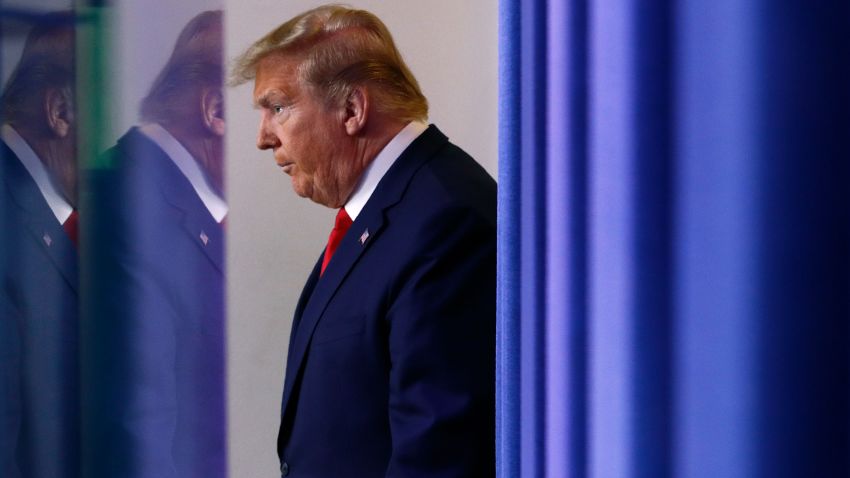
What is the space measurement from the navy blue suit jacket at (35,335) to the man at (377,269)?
0.47 meters

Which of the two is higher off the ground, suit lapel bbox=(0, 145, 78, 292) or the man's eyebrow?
the man's eyebrow

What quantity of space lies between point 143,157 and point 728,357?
151 centimetres

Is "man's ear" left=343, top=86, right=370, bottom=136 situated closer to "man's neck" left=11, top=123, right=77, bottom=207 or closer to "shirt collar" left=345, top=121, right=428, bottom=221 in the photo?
"shirt collar" left=345, top=121, right=428, bottom=221

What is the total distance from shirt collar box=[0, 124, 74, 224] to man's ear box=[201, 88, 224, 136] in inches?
12.5

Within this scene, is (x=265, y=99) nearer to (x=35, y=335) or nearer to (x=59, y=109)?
(x=59, y=109)

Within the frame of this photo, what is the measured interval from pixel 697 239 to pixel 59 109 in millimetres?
1593

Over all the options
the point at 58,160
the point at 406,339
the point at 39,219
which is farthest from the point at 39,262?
the point at 406,339

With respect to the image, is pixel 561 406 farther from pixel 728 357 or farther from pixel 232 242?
pixel 232 242

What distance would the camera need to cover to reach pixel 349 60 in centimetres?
180

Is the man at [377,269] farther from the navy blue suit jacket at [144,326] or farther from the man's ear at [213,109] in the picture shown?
the navy blue suit jacket at [144,326]

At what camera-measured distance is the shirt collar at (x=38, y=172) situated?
1.92 m

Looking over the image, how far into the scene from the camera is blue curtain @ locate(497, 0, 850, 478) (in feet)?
1.97

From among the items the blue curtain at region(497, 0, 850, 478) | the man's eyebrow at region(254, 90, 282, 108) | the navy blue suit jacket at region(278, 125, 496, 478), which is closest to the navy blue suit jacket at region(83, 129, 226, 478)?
the man's eyebrow at region(254, 90, 282, 108)

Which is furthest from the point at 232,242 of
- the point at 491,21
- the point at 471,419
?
the point at 471,419
